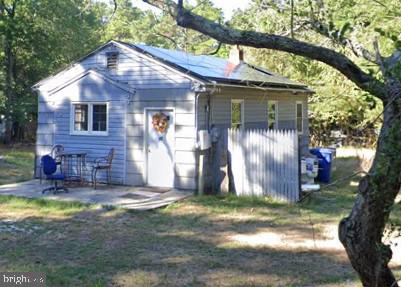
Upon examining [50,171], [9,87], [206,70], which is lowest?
[50,171]

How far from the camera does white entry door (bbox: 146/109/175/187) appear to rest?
41.5ft

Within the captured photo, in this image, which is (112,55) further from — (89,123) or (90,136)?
(90,136)

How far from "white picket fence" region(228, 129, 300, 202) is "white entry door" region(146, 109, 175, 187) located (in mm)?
1572

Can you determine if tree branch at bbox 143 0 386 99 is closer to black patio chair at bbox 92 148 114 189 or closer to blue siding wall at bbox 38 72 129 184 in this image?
black patio chair at bbox 92 148 114 189

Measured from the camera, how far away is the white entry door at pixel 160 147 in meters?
Answer: 12.6

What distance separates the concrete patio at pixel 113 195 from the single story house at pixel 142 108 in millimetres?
489

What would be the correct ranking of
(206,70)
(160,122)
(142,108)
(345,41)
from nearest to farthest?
(345,41) → (160,122) → (142,108) → (206,70)

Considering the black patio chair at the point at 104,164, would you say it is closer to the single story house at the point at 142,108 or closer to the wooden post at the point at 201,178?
the single story house at the point at 142,108

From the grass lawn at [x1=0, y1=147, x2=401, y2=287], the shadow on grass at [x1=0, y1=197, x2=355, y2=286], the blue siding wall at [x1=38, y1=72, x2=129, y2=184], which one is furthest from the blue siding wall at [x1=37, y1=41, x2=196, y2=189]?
the shadow on grass at [x1=0, y1=197, x2=355, y2=286]

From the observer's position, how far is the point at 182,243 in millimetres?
7953

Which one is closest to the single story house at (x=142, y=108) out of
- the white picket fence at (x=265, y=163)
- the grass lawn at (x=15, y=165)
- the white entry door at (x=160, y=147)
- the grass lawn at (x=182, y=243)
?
the white entry door at (x=160, y=147)

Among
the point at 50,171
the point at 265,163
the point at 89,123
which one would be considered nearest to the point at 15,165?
the point at 89,123

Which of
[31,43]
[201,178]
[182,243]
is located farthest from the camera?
[31,43]

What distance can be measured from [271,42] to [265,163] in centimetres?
884
